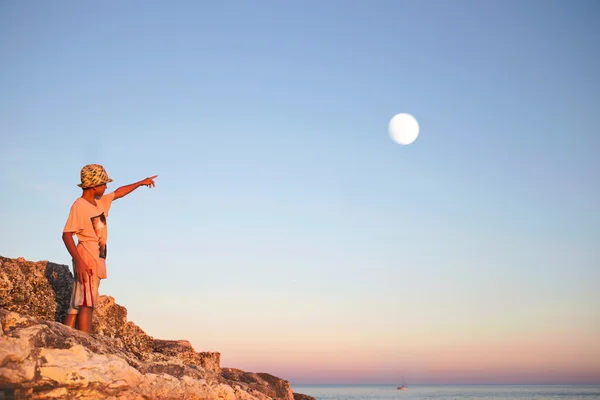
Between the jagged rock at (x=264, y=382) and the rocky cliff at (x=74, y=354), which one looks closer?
the rocky cliff at (x=74, y=354)

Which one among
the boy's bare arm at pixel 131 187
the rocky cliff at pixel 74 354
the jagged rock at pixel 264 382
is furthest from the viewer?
the jagged rock at pixel 264 382

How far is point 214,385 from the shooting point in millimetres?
8234

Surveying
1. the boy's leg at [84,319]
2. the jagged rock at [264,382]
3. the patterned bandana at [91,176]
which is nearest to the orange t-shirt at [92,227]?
the patterned bandana at [91,176]

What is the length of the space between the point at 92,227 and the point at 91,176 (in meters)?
0.73

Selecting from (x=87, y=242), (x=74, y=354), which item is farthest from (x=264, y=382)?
(x=74, y=354)

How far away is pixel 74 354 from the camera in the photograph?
232 inches

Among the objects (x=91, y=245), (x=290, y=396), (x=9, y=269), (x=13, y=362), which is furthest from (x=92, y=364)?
(x=290, y=396)

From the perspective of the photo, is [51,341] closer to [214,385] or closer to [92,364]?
[92,364]

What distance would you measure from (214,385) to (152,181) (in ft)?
11.2

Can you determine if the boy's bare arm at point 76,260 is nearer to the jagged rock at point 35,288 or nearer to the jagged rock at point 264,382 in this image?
the jagged rock at point 35,288

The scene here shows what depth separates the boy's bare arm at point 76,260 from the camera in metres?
7.57

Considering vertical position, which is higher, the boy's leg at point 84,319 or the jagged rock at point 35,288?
the jagged rock at point 35,288

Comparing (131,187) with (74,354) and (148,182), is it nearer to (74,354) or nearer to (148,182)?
(148,182)

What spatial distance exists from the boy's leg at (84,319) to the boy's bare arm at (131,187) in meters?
1.91
